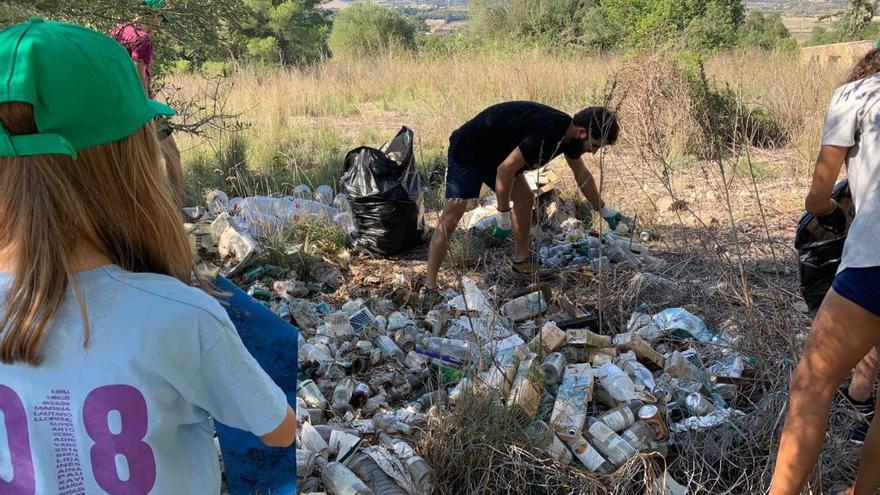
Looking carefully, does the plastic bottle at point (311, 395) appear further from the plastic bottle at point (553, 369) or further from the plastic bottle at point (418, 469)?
the plastic bottle at point (553, 369)

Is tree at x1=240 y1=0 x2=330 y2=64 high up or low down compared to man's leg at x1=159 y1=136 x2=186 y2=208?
down

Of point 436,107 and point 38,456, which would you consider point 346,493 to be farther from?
point 436,107

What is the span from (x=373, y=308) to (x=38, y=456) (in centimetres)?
303

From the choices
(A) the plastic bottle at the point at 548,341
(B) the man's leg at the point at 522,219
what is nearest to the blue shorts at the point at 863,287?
(A) the plastic bottle at the point at 548,341

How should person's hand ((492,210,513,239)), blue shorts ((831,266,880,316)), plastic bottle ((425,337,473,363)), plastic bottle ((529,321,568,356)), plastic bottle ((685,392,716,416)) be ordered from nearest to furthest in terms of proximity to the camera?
blue shorts ((831,266,880,316))
plastic bottle ((685,392,716,416))
plastic bottle ((529,321,568,356))
plastic bottle ((425,337,473,363))
person's hand ((492,210,513,239))

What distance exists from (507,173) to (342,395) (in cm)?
173

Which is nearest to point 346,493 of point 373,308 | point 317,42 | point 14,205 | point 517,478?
point 517,478

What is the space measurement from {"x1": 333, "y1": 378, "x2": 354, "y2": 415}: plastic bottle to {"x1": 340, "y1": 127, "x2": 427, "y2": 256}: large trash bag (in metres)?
1.91

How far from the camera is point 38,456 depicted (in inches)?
42.0

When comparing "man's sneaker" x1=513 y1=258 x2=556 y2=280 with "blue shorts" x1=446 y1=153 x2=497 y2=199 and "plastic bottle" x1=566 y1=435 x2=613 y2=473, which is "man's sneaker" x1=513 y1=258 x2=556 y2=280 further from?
"plastic bottle" x1=566 y1=435 x2=613 y2=473

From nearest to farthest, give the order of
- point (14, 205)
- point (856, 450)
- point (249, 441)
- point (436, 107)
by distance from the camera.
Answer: point (14, 205)
point (249, 441)
point (856, 450)
point (436, 107)

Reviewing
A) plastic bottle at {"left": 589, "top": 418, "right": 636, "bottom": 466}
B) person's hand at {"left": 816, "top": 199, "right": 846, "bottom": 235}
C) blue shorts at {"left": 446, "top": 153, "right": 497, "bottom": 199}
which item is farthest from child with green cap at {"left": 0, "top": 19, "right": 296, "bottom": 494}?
blue shorts at {"left": 446, "top": 153, "right": 497, "bottom": 199}

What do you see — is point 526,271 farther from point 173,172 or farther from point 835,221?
point 173,172

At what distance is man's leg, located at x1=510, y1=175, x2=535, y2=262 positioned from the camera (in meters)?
4.54
